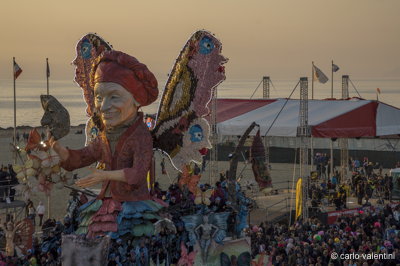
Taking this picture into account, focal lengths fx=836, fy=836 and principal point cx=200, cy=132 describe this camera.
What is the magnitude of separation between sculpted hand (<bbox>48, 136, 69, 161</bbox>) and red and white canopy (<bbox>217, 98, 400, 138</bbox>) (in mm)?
11010

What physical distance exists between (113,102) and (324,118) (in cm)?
1218

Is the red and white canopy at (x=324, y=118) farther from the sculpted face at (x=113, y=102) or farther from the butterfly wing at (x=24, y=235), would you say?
the sculpted face at (x=113, y=102)

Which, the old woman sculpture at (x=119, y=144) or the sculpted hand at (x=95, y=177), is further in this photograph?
the old woman sculpture at (x=119, y=144)

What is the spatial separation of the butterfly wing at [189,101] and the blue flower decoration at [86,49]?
73.4 inches

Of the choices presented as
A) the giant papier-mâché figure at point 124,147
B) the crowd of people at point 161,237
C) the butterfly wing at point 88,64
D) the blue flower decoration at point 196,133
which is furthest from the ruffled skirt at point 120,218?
the butterfly wing at point 88,64

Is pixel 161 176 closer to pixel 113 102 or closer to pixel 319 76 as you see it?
pixel 319 76

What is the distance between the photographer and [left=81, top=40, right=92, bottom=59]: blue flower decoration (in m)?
16.5

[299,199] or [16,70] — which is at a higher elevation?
[16,70]

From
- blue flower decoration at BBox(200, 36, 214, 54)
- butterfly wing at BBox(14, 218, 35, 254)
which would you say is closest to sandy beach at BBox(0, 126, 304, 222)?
butterfly wing at BBox(14, 218, 35, 254)

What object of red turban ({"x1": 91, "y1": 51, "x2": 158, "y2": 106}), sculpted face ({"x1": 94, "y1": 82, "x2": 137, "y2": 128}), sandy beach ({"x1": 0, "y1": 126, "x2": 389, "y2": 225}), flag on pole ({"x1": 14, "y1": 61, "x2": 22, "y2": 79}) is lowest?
sandy beach ({"x1": 0, "y1": 126, "x2": 389, "y2": 225})

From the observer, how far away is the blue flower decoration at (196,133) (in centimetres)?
1558

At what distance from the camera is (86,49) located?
16.5 meters


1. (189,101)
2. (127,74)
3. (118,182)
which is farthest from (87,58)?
(118,182)

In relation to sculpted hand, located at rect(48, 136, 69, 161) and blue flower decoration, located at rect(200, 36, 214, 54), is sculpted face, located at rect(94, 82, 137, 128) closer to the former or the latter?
sculpted hand, located at rect(48, 136, 69, 161)
